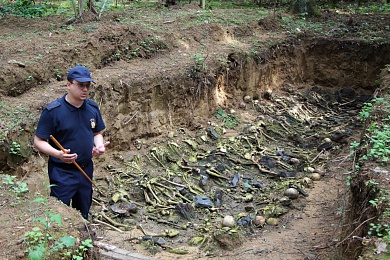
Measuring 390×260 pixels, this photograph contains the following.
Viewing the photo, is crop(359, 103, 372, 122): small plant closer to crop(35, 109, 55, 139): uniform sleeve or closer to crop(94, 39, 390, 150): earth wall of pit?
crop(94, 39, 390, 150): earth wall of pit

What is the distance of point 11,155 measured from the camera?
5.53 meters

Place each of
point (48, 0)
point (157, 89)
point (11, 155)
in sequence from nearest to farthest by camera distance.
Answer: point (11, 155), point (157, 89), point (48, 0)

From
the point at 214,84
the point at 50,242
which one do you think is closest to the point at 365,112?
the point at 214,84

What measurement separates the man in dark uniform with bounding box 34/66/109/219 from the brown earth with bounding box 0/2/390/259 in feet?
1.47

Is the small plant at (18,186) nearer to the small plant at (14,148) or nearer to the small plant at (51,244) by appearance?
the small plant at (51,244)

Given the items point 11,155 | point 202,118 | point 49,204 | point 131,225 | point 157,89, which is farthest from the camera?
point 202,118

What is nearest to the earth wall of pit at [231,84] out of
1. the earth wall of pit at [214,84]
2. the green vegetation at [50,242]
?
the earth wall of pit at [214,84]

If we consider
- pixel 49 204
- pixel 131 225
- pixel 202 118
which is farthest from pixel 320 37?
pixel 49 204

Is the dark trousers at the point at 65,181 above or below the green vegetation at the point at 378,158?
below

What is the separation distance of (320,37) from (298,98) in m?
2.22

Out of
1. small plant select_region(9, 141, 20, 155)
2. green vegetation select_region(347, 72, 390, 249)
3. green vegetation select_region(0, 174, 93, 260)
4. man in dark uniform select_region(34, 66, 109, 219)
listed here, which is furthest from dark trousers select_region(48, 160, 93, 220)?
green vegetation select_region(347, 72, 390, 249)

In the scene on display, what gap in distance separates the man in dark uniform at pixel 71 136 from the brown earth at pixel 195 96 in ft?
1.47

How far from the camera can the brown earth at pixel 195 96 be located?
18.8 feet

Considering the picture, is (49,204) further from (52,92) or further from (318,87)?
(318,87)
